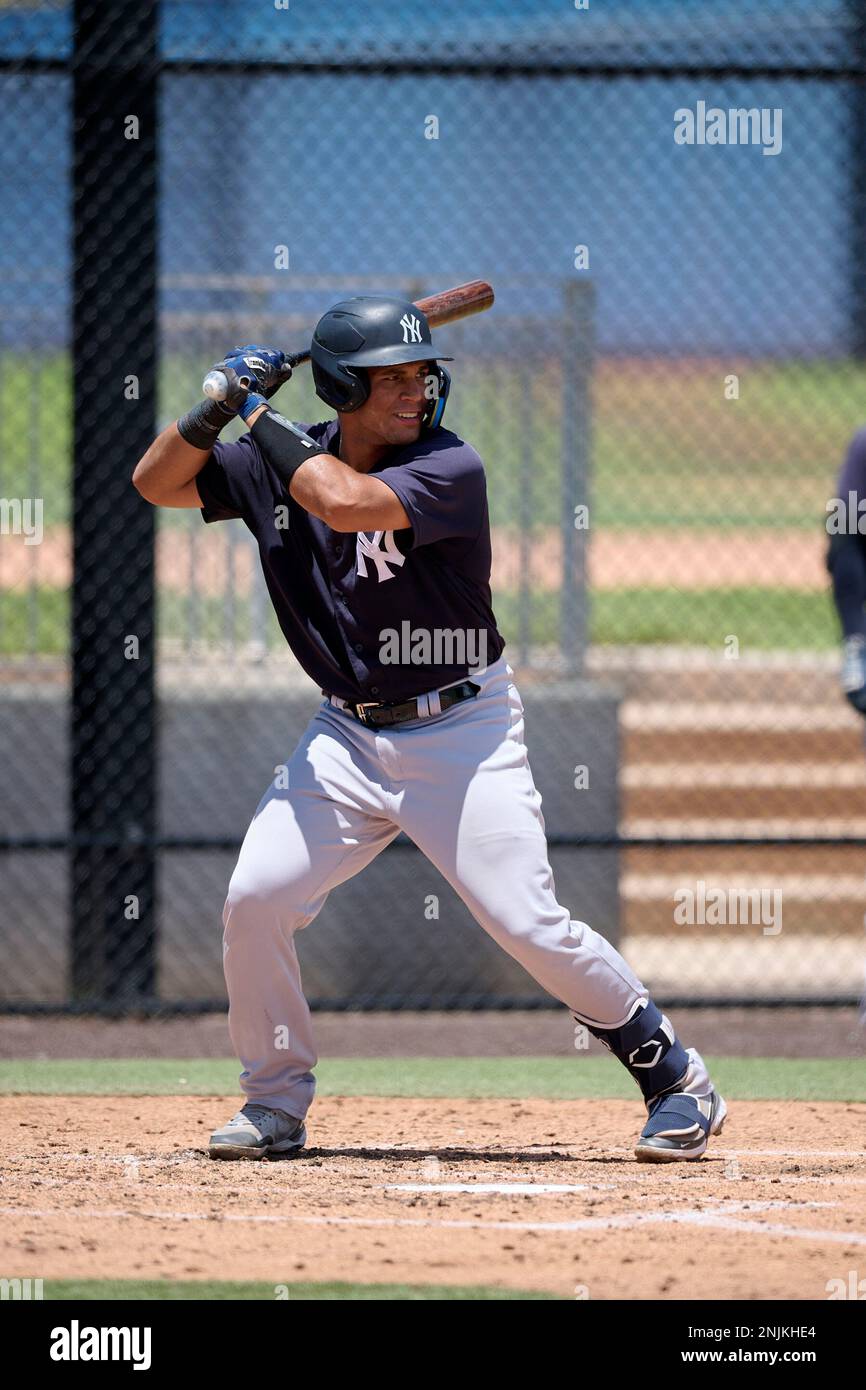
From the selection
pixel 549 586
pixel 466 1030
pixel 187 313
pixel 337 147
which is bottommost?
pixel 466 1030

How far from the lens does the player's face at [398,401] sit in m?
4.20

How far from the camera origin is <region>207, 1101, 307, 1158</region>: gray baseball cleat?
427cm

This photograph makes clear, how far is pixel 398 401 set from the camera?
4219 mm

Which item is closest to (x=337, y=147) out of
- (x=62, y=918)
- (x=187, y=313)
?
(x=187, y=313)

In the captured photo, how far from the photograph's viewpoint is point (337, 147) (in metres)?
10.3

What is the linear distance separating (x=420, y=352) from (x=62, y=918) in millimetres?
3784

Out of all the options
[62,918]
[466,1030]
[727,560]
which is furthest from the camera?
[727,560]

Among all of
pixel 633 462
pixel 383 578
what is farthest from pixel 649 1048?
pixel 633 462

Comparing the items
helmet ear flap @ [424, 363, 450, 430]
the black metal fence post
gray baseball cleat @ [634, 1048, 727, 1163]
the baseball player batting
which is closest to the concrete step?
the black metal fence post

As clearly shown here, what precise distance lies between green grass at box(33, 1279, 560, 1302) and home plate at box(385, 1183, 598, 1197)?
0.75m

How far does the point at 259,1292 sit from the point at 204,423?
5.99ft

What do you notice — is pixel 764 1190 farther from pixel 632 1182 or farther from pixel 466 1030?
pixel 466 1030

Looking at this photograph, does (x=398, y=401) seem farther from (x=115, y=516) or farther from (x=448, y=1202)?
(x=115, y=516)

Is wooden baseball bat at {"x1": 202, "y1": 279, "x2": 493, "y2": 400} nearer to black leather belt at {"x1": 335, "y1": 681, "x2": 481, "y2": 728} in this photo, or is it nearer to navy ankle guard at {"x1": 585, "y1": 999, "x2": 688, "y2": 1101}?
black leather belt at {"x1": 335, "y1": 681, "x2": 481, "y2": 728}
